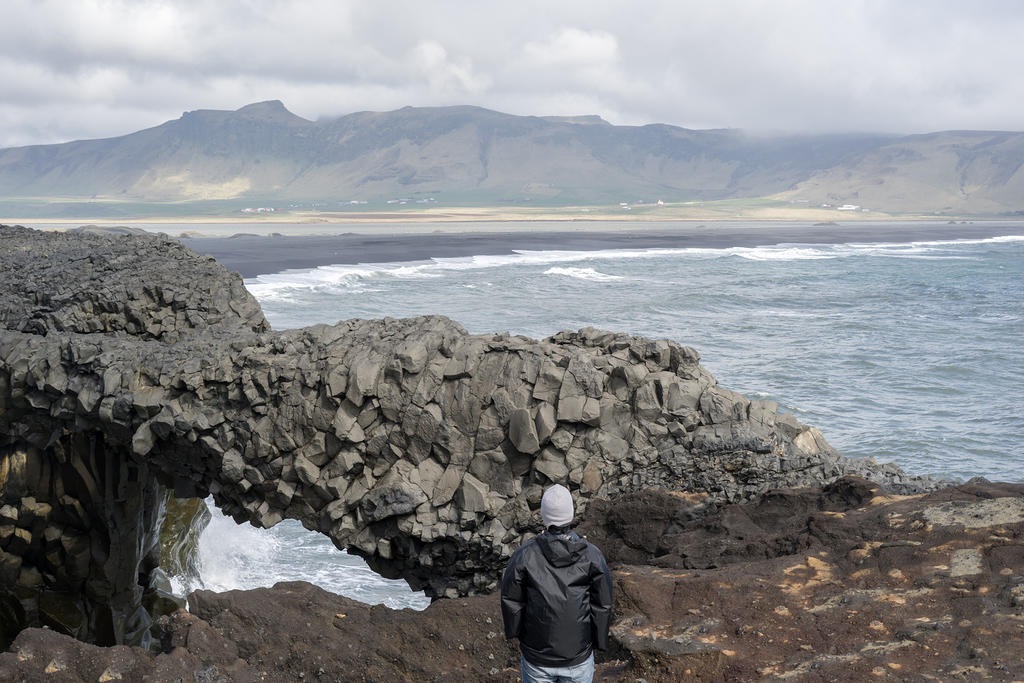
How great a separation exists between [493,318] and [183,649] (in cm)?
2646

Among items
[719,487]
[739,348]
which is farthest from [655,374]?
[739,348]

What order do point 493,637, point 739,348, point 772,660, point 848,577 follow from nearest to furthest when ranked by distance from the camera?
point 772,660 → point 848,577 → point 493,637 → point 739,348

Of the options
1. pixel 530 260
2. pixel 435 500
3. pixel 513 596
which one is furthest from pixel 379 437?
pixel 530 260

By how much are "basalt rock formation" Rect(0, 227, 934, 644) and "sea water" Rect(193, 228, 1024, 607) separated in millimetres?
4755

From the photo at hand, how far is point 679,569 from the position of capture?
7531 mm

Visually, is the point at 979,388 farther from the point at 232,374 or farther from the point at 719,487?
the point at 232,374

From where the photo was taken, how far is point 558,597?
4.90 m

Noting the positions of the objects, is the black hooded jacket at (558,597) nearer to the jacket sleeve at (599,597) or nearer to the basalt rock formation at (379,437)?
the jacket sleeve at (599,597)

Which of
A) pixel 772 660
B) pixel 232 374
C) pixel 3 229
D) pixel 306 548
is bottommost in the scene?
pixel 306 548

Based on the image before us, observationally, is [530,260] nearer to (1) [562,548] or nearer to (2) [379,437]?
(2) [379,437]

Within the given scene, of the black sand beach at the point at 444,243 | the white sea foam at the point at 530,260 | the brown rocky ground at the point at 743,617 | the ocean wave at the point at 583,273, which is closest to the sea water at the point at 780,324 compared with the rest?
the ocean wave at the point at 583,273

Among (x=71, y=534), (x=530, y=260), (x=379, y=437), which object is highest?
(x=530, y=260)

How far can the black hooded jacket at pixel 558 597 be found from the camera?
16.1 feet

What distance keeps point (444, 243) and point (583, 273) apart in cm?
3054
